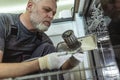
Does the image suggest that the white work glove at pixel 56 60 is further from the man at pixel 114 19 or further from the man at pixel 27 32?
the man at pixel 114 19

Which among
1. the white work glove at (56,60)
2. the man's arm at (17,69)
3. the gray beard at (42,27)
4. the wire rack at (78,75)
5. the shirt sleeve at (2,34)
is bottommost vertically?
the wire rack at (78,75)

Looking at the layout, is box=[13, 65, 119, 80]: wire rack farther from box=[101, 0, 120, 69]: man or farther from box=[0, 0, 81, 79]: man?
box=[0, 0, 81, 79]: man

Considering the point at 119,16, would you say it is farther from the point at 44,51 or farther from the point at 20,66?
the point at 44,51

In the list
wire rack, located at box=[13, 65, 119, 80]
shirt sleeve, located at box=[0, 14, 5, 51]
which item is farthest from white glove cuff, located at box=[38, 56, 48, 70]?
shirt sleeve, located at box=[0, 14, 5, 51]

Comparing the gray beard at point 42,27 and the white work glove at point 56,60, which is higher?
the gray beard at point 42,27

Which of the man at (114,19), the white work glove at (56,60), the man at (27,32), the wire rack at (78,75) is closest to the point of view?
the man at (114,19)

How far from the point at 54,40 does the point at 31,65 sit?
0.76 meters

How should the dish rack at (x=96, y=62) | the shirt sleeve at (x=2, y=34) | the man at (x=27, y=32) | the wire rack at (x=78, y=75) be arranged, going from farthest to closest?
1. the man at (x=27, y=32)
2. the shirt sleeve at (x=2, y=34)
3. the dish rack at (x=96, y=62)
4. the wire rack at (x=78, y=75)

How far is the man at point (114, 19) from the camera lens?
1.87ft

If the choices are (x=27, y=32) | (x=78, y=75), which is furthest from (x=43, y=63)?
(x=27, y=32)

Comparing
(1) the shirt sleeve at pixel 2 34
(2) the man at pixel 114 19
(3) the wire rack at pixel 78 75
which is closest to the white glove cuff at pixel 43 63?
(3) the wire rack at pixel 78 75

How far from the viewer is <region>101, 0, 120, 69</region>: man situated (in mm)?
571

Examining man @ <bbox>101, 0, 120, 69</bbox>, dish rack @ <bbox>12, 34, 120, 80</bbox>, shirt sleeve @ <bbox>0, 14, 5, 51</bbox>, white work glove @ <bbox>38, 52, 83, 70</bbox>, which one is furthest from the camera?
shirt sleeve @ <bbox>0, 14, 5, 51</bbox>

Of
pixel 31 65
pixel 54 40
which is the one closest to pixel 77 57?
pixel 31 65
